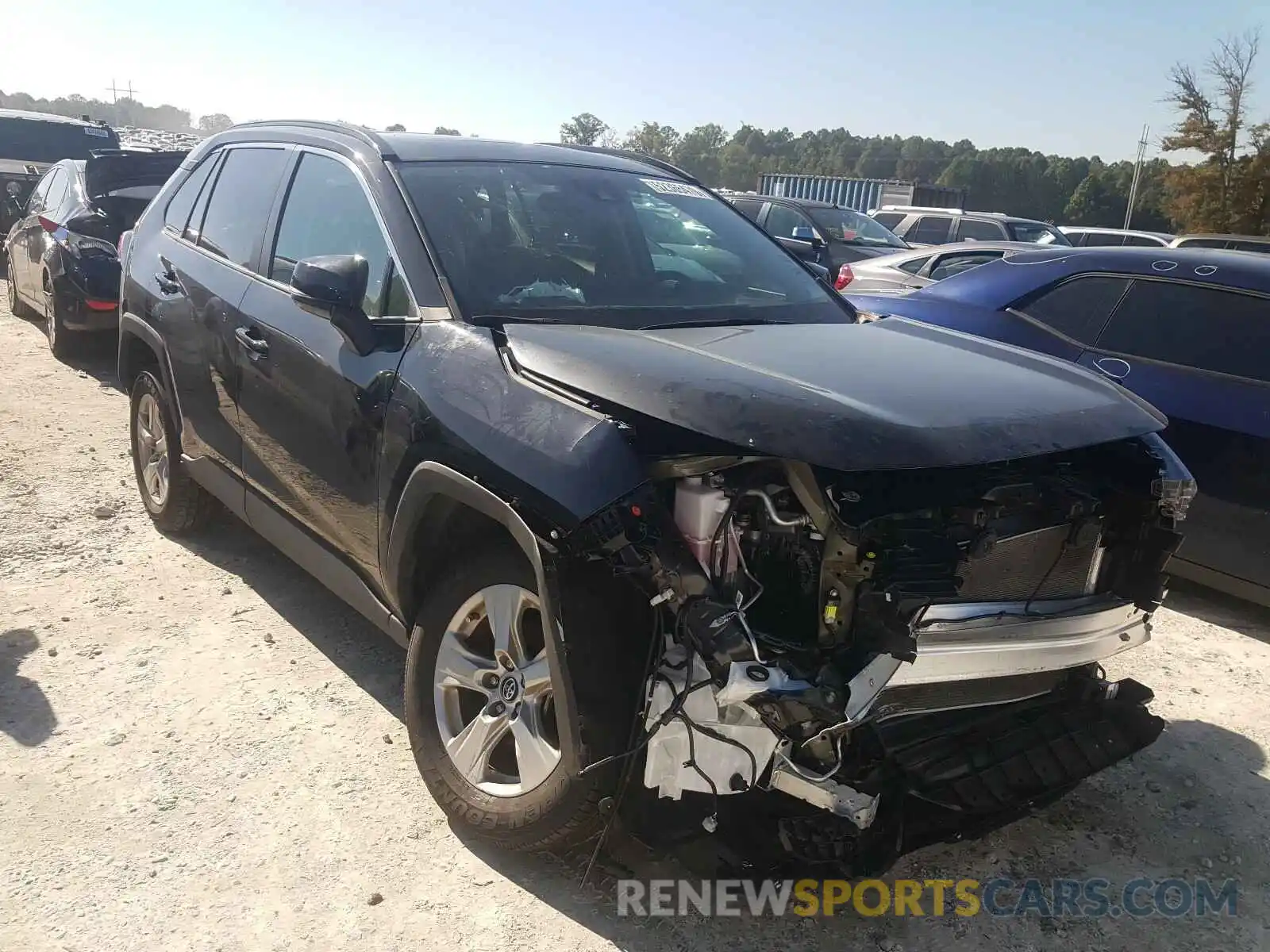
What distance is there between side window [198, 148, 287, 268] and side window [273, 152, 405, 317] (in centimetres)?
21

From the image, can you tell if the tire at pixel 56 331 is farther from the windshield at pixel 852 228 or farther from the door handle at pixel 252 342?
the windshield at pixel 852 228

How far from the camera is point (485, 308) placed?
304 centimetres

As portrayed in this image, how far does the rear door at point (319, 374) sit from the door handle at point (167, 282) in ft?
2.64

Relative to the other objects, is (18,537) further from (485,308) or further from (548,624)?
(548,624)

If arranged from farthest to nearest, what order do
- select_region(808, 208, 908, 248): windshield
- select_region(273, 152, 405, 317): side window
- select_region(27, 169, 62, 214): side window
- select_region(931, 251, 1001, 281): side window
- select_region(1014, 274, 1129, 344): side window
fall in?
select_region(808, 208, 908, 248): windshield → select_region(27, 169, 62, 214): side window → select_region(931, 251, 1001, 281): side window → select_region(1014, 274, 1129, 344): side window → select_region(273, 152, 405, 317): side window

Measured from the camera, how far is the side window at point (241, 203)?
4090 millimetres

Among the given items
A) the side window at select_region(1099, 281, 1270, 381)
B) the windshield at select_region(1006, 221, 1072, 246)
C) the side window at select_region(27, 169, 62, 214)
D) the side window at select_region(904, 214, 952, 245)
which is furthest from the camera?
the side window at select_region(904, 214, 952, 245)

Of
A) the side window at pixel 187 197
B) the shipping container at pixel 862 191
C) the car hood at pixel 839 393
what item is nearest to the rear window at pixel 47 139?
the side window at pixel 187 197

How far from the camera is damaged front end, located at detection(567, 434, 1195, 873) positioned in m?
2.28

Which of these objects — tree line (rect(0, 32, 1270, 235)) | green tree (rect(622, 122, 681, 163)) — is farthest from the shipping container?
green tree (rect(622, 122, 681, 163))

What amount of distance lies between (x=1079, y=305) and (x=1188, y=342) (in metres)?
0.63

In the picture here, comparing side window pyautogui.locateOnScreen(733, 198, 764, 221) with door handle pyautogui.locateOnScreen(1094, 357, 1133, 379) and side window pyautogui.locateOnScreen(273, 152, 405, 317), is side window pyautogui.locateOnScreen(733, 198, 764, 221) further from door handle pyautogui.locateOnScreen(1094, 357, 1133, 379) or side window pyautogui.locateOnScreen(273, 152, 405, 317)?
side window pyautogui.locateOnScreen(273, 152, 405, 317)

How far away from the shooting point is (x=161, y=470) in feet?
16.5

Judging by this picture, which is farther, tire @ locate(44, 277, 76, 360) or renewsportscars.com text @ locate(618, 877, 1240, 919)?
tire @ locate(44, 277, 76, 360)
